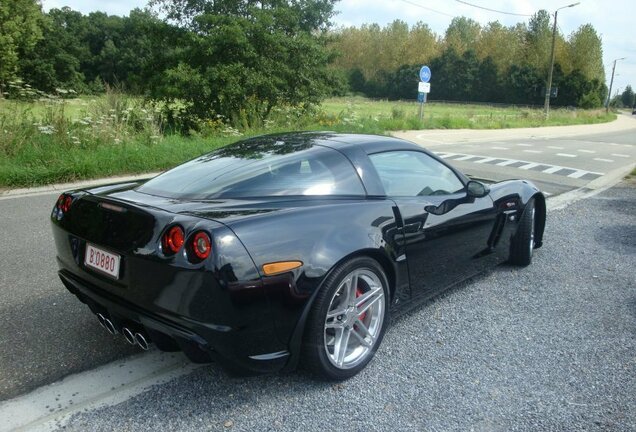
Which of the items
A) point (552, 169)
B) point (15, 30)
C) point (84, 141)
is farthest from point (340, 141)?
point (15, 30)

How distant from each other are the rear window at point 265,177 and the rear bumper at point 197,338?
0.66 m

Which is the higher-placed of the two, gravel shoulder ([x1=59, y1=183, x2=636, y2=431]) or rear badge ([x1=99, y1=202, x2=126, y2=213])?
rear badge ([x1=99, y1=202, x2=126, y2=213])

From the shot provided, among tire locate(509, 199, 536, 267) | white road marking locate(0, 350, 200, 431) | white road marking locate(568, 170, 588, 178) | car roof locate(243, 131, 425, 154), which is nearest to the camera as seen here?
white road marking locate(0, 350, 200, 431)

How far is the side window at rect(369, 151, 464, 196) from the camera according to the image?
3194 mm

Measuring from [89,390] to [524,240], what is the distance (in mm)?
3497

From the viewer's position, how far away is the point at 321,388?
2.60m

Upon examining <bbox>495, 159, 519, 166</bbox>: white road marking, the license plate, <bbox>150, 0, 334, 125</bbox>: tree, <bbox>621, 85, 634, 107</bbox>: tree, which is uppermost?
<bbox>621, 85, 634, 107</bbox>: tree

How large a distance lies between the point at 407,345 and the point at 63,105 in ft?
31.1

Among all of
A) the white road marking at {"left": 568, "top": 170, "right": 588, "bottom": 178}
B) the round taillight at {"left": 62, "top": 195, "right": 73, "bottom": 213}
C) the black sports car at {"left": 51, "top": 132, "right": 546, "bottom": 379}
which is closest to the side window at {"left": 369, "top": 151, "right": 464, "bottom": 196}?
the black sports car at {"left": 51, "top": 132, "right": 546, "bottom": 379}

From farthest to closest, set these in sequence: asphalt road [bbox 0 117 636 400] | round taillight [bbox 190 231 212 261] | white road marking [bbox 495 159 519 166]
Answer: white road marking [bbox 495 159 519 166] < asphalt road [bbox 0 117 636 400] < round taillight [bbox 190 231 212 261]

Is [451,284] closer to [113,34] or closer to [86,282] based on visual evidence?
[86,282]

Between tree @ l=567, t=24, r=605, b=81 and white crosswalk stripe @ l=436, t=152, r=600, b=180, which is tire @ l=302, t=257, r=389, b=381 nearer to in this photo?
white crosswalk stripe @ l=436, t=152, r=600, b=180

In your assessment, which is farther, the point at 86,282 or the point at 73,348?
the point at 73,348

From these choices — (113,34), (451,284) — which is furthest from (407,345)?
(113,34)
